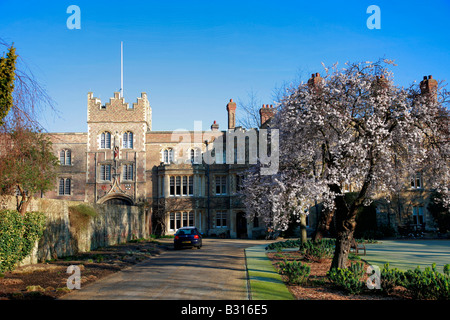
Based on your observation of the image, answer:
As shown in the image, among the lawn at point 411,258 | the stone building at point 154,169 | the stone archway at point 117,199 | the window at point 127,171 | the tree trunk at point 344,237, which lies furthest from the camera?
the window at point 127,171

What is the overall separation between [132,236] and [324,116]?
74.7 feet

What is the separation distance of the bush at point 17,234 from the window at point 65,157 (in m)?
28.1

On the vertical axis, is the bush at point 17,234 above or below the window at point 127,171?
below

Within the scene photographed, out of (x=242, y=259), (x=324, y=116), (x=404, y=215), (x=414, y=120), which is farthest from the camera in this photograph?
(x=404, y=215)

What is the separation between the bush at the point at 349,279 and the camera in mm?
10391

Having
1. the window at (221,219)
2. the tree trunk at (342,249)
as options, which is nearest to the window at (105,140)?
the window at (221,219)

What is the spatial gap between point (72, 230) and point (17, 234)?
20.5 ft

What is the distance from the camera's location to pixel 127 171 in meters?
41.2

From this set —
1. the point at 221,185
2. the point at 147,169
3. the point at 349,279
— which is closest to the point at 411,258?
the point at 349,279

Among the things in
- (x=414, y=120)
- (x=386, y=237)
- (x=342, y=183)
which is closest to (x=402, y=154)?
(x=414, y=120)

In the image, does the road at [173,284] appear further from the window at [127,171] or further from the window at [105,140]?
the window at [105,140]

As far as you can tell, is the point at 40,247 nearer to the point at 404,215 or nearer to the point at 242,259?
the point at 242,259

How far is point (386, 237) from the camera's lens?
31.5 metres

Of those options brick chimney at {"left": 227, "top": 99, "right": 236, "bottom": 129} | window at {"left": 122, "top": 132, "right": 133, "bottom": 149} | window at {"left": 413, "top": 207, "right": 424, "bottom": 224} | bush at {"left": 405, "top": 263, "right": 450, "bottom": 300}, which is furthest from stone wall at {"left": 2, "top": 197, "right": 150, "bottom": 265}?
window at {"left": 413, "top": 207, "right": 424, "bottom": 224}
